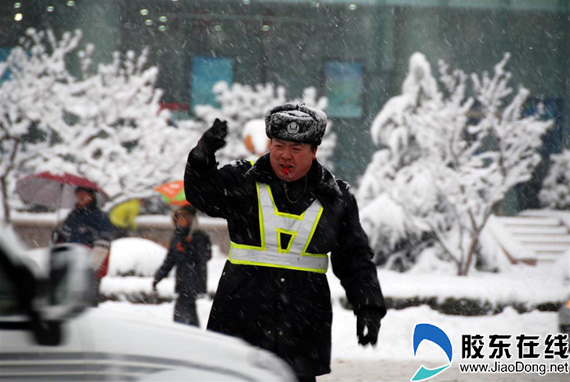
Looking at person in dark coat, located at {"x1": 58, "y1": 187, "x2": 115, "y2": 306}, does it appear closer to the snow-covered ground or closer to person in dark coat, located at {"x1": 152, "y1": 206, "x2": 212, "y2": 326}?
person in dark coat, located at {"x1": 152, "y1": 206, "x2": 212, "y2": 326}

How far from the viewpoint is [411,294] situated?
A: 1216cm

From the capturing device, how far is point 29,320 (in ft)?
7.07

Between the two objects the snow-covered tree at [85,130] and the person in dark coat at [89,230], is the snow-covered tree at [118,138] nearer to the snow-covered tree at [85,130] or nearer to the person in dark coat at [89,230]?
the snow-covered tree at [85,130]

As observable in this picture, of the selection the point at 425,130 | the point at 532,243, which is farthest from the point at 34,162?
the point at 532,243

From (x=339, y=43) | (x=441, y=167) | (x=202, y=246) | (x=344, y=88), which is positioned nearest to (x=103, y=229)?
(x=202, y=246)

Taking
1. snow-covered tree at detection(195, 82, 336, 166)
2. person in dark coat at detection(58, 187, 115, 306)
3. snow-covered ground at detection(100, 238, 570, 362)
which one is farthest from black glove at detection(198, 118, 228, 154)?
snow-covered tree at detection(195, 82, 336, 166)

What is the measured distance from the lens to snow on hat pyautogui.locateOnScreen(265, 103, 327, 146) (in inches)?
138

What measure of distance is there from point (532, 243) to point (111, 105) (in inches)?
360

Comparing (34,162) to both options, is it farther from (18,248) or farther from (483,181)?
(18,248)

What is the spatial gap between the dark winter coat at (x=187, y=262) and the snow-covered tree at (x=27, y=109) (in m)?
8.30

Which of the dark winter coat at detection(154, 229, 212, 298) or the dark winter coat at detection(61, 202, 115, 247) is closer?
the dark winter coat at detection(61, 202, 115, 247)

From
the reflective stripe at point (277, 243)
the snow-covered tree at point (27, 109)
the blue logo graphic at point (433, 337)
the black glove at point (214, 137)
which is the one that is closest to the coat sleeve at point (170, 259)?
the blue logo graphic at point (433, 337)

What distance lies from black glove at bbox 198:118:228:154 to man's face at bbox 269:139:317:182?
0.31 m

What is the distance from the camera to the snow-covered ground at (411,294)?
32.4 ft
